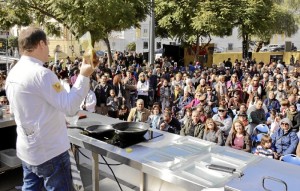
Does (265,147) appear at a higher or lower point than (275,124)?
lower

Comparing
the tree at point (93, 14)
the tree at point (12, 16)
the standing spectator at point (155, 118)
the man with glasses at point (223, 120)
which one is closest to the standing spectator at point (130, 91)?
the tree at point (93, 14)

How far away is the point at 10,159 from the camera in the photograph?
3.29 metres

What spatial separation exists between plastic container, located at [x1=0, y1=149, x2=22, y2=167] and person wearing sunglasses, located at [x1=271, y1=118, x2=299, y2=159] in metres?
4.10

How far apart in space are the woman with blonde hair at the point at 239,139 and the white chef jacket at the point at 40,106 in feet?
13.6

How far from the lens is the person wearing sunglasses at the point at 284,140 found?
5773mm

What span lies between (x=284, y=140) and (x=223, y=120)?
1417mm

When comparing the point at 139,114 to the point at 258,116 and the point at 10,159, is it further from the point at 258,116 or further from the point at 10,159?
the point at 10,159

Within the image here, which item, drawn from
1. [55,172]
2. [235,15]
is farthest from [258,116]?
[235,15]

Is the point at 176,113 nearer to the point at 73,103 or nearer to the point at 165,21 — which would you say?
the point at 73,103

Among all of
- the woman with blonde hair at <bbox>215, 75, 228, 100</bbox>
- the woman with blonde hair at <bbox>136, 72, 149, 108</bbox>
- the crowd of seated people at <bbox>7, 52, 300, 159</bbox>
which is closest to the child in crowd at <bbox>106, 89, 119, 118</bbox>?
the crowd of seated people at <bbox>7, 52, 300, 159</bbox>

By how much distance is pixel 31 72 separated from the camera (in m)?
1.93

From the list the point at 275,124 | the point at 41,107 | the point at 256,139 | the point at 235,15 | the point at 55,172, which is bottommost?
the point at 256,139

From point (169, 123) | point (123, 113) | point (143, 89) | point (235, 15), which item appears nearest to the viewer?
point (169, 123)

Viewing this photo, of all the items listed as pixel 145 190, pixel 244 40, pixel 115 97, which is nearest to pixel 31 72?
pixel 145 190
